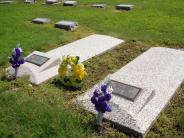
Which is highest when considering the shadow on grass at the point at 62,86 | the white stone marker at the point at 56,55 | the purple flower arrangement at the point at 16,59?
the purple flower arrangement at the point at 16,59

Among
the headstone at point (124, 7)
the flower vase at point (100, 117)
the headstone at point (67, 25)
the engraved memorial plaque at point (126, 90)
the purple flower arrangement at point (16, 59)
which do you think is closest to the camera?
the flower vase at point (100, 117)

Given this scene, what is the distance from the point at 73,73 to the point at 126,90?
122 centimetres

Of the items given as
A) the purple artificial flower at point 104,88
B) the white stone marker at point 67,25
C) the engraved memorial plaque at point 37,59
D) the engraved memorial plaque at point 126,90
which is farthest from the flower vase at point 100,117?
the white stone marker at point 67,25

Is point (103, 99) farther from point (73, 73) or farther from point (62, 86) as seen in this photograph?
point (62, 86)

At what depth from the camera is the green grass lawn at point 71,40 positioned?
505 cm

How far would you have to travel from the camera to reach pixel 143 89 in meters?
5.73

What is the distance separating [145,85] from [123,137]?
173 cm

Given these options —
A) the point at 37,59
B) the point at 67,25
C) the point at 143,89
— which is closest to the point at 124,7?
the point at 67,25

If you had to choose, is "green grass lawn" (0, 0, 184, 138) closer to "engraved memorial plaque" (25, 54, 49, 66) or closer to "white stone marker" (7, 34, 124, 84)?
"white stone marker" (7, 34, 124, 84)

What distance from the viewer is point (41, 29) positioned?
1076cm

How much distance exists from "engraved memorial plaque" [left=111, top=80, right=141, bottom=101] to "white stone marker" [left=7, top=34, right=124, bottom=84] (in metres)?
1.72

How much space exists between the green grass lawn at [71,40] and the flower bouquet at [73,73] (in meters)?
0.16

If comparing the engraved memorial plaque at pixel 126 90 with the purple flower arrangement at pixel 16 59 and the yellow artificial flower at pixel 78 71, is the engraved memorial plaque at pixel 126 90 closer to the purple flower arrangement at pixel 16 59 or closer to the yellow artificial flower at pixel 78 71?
the yellow artificial flower at pixel 78 71

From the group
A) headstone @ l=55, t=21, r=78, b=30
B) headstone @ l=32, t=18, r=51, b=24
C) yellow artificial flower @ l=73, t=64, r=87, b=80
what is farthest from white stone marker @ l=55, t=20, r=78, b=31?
yellow artificial flower @ l=73, t=64, r=87, b=80
